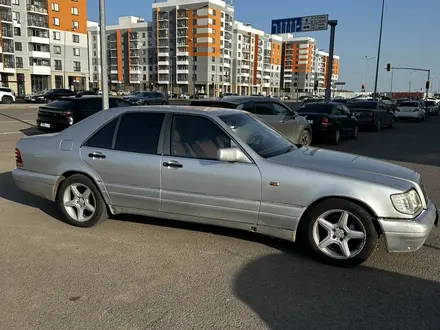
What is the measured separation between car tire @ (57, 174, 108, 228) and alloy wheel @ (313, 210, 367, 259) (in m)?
2.54

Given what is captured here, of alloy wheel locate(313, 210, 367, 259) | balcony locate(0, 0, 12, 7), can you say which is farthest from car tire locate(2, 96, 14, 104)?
alloy wheel locate(313, 210, 367, 259)

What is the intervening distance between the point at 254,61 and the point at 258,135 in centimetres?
12792

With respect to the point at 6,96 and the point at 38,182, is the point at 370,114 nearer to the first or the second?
the point at 38,182

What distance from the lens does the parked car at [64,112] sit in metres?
13.4

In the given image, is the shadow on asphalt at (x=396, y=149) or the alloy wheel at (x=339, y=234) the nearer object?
the alloy wheel at (x=339, y=234)

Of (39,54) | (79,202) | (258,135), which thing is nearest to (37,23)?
(39,54)

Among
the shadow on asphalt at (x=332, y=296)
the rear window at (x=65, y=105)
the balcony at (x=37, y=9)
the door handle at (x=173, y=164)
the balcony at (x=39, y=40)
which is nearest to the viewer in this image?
the shadow on asphalt at (x=332, y=296)

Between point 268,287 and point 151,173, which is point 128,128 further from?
point 268,287

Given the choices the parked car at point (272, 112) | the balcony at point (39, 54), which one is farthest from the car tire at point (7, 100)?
the balcony at point (39, 54)

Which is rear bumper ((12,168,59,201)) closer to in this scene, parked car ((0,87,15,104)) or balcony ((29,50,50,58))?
parked car ((0,87,15,104))

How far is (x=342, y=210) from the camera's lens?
152 inches

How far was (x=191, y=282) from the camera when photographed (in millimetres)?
3592

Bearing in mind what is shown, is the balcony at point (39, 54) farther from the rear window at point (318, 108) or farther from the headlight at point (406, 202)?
the headlight at point (406, 202)

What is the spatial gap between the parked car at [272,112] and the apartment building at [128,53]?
357ft
